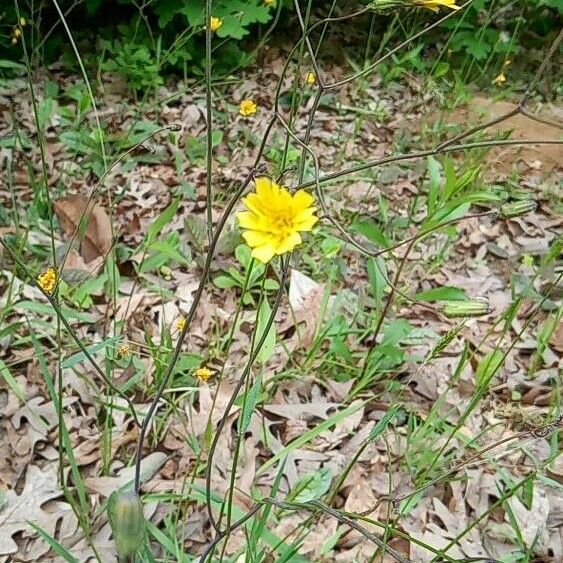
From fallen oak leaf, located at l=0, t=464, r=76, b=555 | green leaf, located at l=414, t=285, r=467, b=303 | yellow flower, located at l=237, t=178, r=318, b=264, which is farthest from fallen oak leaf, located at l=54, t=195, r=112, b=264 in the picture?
yellow flower, located at l=237, t=178, r=318, b=264

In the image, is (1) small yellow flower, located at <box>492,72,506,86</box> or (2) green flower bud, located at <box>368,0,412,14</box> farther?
(1) small yellow flower, located at <box>492,72,506,86</box>

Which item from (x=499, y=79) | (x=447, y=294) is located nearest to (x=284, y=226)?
(x=447, y=294)

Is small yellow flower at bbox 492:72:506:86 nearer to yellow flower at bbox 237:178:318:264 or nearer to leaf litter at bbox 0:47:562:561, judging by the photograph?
leaf litter at bbox 0:47:562:561

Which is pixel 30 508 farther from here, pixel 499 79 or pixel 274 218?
pixel 499 79

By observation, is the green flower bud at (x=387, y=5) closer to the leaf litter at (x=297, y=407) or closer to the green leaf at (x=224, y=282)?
the leaf litter at (x=297, y=407)

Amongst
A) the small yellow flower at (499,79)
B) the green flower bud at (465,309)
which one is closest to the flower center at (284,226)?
the green flower bud at (465,309)

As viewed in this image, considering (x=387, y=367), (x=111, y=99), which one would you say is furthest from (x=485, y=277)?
(x=111, y=99)

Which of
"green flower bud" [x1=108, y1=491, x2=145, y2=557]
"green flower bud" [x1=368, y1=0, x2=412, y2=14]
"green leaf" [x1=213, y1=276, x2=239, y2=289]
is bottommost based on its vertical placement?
"green leaf" [x1=213, y1=276, x2=239, y2=289]
